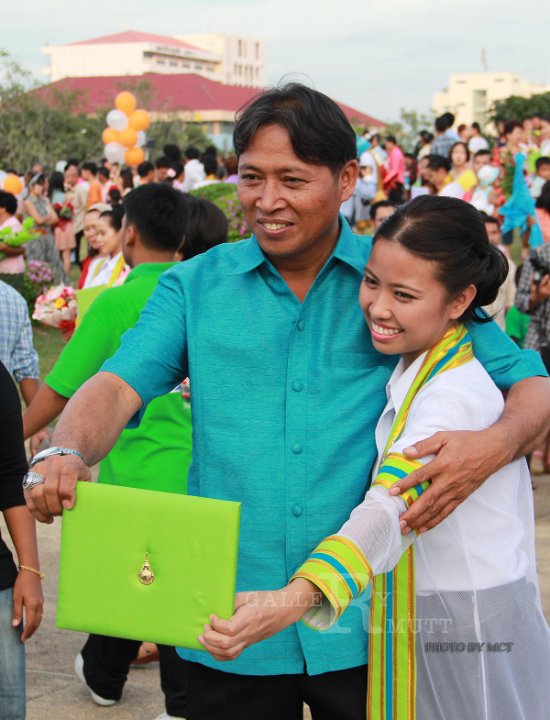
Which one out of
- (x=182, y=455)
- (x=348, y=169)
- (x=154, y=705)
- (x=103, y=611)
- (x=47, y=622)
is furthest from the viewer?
(x=47, y=622)

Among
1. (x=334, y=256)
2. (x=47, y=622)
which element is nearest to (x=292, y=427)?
(x=334, y=256)

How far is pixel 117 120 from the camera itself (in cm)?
1809

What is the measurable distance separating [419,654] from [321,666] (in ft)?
0.72

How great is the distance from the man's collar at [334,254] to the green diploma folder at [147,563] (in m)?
0.72

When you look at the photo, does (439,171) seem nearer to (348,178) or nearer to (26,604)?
(348,178)

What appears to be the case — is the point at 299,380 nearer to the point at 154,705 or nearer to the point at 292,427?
the point at 292,427

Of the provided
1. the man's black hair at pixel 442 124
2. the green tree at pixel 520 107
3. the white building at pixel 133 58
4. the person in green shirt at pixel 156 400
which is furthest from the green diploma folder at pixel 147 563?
the white building at pixel 133 58

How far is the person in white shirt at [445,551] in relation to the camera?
7.68 feet

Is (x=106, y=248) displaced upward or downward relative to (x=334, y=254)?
downward

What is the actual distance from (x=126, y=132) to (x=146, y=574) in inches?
676

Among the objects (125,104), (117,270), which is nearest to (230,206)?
(117,270)

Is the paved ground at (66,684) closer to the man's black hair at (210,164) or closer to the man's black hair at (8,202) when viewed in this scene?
the man's black hair at (8,202)

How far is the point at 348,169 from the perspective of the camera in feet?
8.32

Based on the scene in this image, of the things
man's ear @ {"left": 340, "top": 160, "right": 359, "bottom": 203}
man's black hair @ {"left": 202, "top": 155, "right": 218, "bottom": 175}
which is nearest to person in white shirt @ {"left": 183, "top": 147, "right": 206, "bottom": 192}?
man's black hair @ {"left": 202, "top": 155, "right": 218, "bottom": 175}
